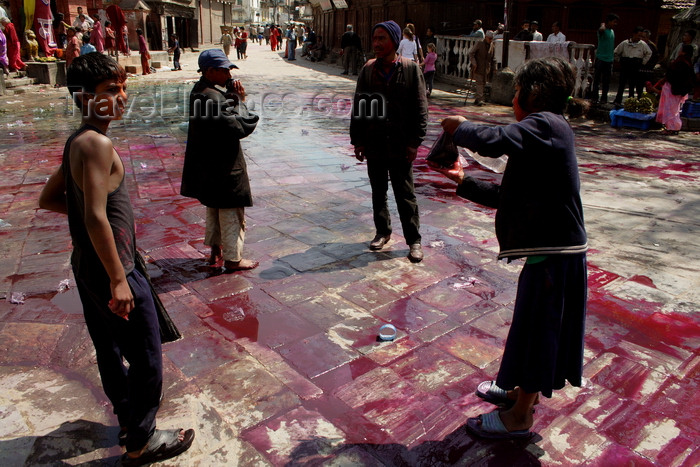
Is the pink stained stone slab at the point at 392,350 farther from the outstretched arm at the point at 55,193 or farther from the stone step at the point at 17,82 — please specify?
the stone step at the point at 17,82

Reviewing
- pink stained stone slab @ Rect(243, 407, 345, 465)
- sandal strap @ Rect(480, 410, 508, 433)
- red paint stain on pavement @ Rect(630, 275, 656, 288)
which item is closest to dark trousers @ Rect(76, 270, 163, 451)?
pink stained stone slab @ Rect(243, 407, 345, 465)

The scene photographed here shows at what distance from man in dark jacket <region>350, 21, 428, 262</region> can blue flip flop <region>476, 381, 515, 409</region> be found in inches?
72.1

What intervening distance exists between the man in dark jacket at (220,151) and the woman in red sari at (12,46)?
629 inches

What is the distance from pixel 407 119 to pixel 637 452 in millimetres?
2827

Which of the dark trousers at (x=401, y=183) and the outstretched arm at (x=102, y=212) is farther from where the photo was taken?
the dark trousers at (x=401, y=183)

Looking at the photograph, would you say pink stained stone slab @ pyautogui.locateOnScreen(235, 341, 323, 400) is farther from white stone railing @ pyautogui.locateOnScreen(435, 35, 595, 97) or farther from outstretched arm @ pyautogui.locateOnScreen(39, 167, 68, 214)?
white stone railing @ pyautogui.locateOnScreen(435, 35, 595, 97)

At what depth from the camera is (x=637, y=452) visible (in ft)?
8.06

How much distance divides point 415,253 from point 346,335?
1320 mm

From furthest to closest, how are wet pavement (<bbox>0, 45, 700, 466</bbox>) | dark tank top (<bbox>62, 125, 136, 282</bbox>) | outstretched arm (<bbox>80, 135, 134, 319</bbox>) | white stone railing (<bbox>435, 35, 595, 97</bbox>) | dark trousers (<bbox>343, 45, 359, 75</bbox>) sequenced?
dark trousers (<bbox>343, 45, 359, 75</bbox>)
white stone railing (<bbox>435, 35, 595, 97</bbox>)
wet pavement (<bbox>0, 45, 700, 466</bbox>)
dark tank top (<bbox>62, 125, 136, 282</bbox>)
outstretched arm (<bbox>80, 135, 134, 319</bbox>)

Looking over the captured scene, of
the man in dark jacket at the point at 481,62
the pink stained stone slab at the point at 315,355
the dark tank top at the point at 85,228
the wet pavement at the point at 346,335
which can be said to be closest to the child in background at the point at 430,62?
the man in dark jacket at the point at 481,62

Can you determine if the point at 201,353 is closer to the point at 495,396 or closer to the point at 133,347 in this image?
the point at 133,347

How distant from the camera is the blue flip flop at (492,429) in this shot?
2.46 m

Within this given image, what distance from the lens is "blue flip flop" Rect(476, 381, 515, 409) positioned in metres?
2.69

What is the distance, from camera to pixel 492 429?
8.09 feet
